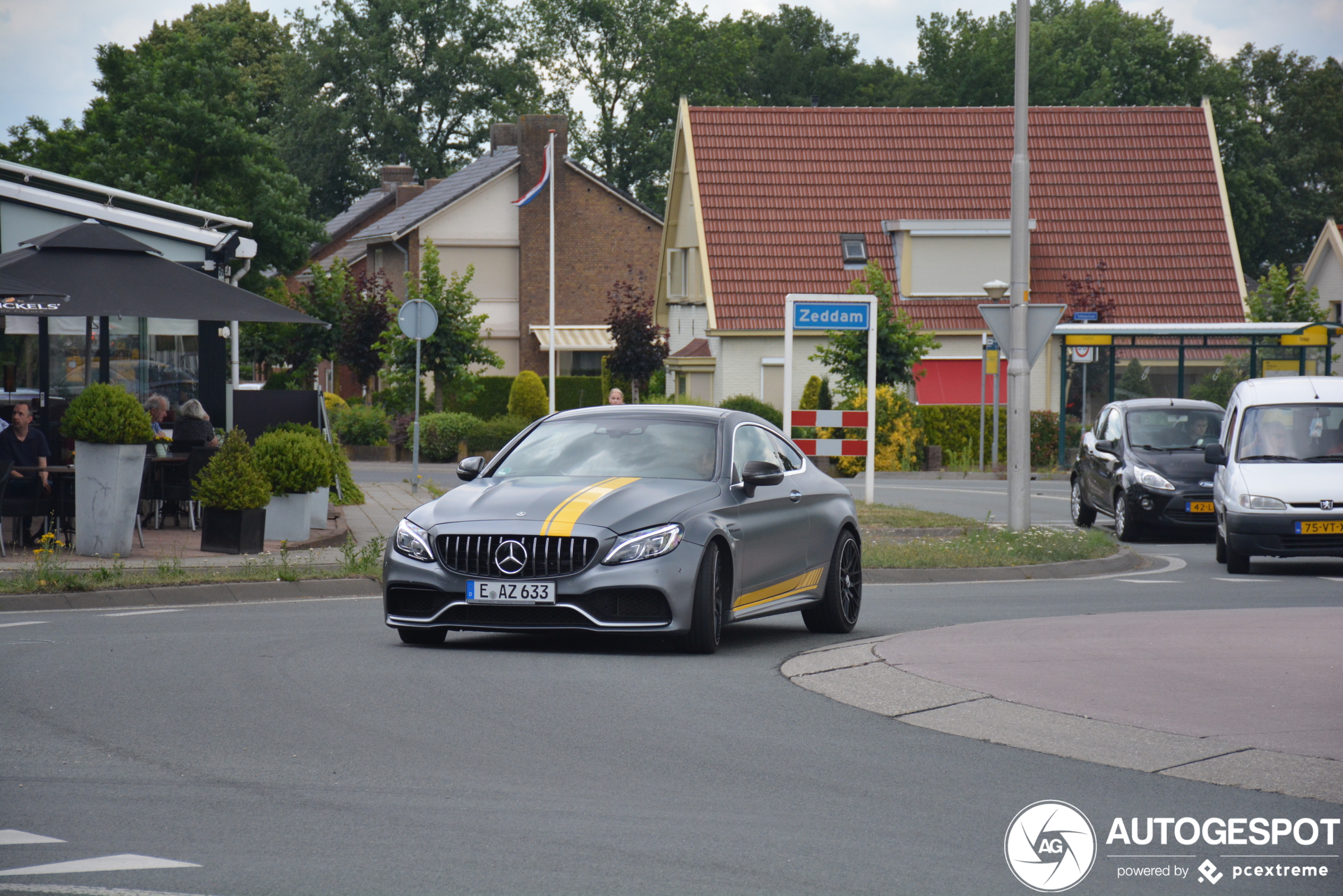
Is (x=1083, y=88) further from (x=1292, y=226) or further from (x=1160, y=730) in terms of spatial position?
(x=1160, y=730)

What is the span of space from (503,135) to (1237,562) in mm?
53458

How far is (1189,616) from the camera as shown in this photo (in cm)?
1234

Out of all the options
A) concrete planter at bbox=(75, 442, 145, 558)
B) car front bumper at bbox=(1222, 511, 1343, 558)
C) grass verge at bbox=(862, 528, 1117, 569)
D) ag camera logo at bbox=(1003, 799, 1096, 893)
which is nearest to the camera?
ag camera logo at bbox=(1003, 799, 1096, 893)

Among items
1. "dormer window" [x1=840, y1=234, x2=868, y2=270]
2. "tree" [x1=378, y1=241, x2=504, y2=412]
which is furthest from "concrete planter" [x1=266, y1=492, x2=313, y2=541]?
"dormer window" [x1=840, y1=234, x2=868, y2=270]

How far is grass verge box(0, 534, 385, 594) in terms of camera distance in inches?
531

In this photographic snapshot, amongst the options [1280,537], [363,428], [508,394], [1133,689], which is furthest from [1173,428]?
[508,394]

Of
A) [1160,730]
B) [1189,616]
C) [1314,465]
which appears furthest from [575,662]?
[1314,465]

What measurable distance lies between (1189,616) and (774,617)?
3097 mm

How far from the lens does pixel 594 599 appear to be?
966 cm

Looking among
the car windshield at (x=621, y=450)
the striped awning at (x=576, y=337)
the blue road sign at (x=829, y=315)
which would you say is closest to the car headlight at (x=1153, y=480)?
the blue road sign at (x=829, y=315)

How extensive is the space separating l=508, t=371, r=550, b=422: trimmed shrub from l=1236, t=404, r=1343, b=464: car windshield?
3079cm

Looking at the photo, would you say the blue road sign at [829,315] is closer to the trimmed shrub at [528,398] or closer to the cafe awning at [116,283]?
the cafe awning at [116,283]

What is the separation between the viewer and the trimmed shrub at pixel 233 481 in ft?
53.1

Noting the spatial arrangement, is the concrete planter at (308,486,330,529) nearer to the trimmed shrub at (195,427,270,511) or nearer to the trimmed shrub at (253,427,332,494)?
the trimmed shrub at (253,427,332,494)
